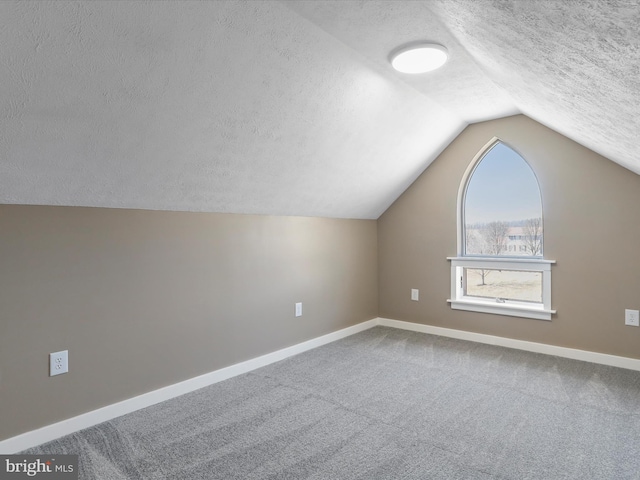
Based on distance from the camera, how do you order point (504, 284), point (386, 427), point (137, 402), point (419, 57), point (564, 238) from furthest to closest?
1. point (504, 284)
2. point (564, 238)
3. point (137, 402)
4. point (419, 57)
5. point (386, 427)

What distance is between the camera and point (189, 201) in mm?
2545

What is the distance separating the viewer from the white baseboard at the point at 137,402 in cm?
190

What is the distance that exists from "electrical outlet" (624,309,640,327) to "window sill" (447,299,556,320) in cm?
48

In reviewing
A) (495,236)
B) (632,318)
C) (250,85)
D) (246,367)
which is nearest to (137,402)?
(246,367)

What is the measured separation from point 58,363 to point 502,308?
11.4 ft

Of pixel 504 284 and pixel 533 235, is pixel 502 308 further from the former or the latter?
pixel 533 235

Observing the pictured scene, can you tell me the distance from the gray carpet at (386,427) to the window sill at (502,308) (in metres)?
0.46

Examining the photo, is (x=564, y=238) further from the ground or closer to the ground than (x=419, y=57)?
closer to the ground

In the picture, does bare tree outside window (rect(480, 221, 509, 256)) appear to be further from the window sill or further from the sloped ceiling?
the sloped ceiling

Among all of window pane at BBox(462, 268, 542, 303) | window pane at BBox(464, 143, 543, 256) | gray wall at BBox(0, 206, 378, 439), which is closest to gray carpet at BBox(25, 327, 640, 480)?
gray wall at BBox(0, 206, 378, 439)

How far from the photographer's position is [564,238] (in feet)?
10.7


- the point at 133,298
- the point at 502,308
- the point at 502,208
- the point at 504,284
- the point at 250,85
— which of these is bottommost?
the point at 502,308

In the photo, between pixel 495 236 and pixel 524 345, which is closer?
pixel 524 345

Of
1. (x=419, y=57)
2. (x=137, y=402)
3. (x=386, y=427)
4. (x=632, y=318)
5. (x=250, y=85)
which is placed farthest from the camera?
(x=632, y=318)
